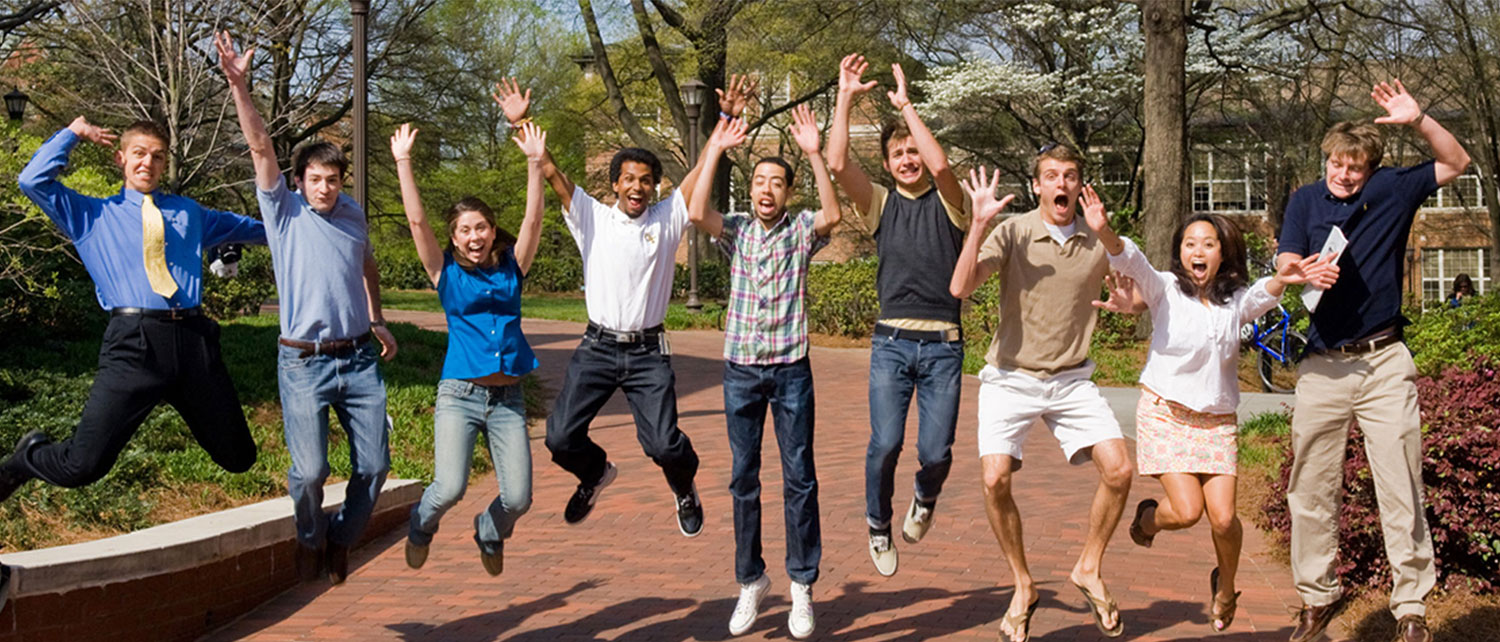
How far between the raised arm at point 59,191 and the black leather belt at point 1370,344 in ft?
16.7

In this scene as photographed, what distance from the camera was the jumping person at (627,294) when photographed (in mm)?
6281

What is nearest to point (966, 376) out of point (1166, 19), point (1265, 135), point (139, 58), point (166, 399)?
point (1166, 19)

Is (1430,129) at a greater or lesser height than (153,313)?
greater

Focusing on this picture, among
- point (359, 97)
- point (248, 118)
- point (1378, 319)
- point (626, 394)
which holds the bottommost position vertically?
point (626, 394)

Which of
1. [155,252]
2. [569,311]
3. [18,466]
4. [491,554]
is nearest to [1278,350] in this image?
[491,554]

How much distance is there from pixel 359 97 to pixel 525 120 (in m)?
6.24

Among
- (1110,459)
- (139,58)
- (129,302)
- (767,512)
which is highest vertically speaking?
(139,58)

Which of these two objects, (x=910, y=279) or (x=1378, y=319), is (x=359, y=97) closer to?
(x=910, y=279)

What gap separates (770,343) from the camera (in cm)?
619

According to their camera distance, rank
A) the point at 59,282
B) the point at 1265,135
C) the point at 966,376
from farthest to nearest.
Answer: the point at 1265,135 < the point at 966,376 < the point at 59,282

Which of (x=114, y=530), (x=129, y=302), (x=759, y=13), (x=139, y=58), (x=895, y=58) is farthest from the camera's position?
(x=895, y=58)

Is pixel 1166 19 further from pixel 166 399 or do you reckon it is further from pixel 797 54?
pixel 797 54

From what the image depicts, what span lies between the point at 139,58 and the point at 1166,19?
524 inches

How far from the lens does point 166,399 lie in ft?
19.7
